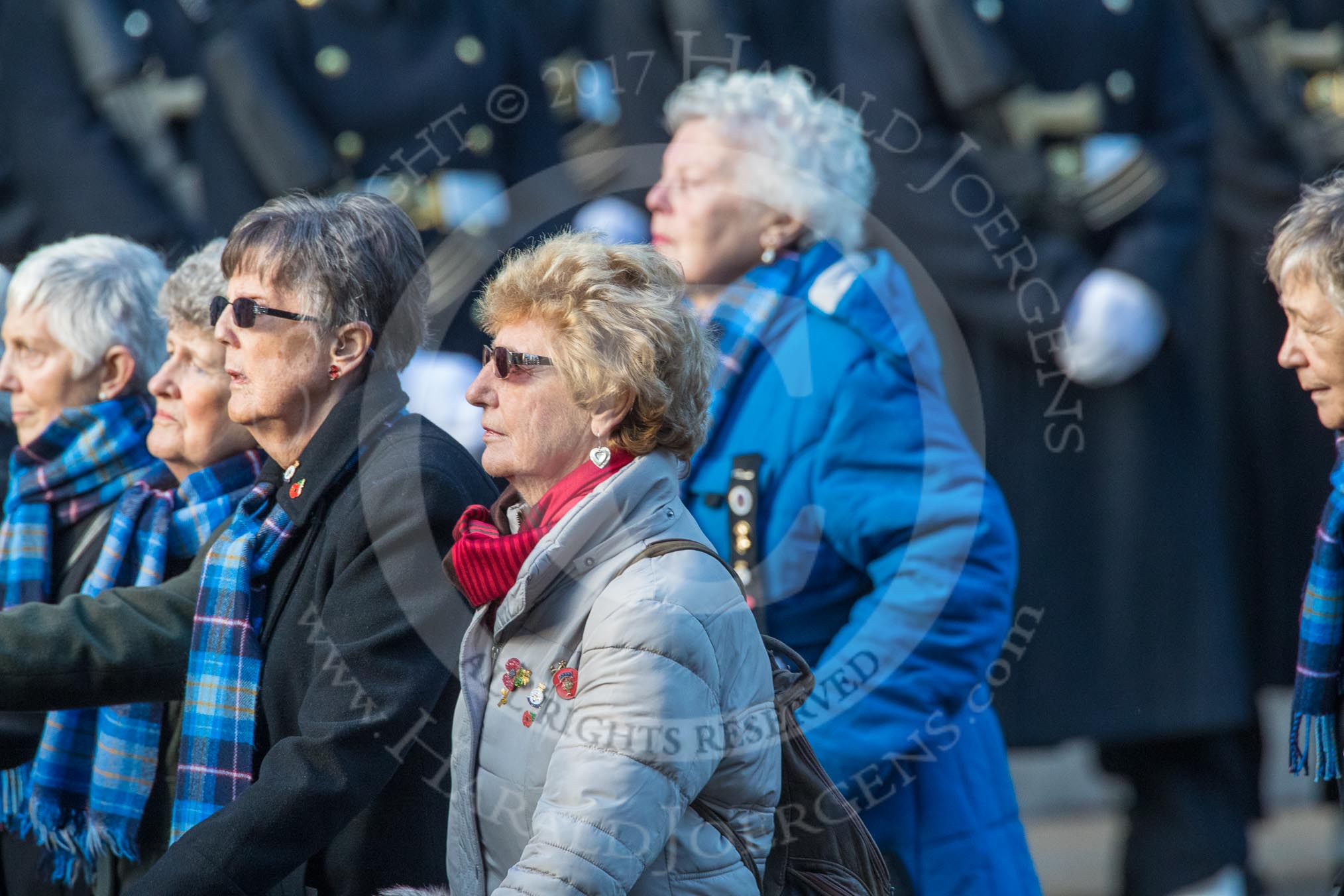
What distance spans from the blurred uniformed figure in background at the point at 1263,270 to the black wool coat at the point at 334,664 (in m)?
2.84

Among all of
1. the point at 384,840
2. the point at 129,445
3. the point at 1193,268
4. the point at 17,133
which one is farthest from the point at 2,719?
the point at 1193,268

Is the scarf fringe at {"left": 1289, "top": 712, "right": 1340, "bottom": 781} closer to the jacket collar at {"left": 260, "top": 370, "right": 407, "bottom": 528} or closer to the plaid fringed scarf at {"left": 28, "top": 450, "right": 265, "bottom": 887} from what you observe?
the jacket collar at {"left": 260, "top": 370, "right": 407, "bottom": 528}

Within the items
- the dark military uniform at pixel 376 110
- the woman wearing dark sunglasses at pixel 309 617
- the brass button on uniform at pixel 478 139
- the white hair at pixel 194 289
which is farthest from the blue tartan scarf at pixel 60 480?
the brass button on uniform at pixel 478 139

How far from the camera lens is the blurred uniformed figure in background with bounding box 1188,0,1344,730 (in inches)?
174

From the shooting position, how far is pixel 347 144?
4227 millimetres

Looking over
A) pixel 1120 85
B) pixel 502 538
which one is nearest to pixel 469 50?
pixel 1120 85

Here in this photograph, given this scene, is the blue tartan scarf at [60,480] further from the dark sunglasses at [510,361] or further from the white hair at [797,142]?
the white hair at [797,142]

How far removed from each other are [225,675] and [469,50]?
2448 millimetres

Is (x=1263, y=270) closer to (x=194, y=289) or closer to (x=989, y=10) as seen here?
(x=989, y=10)

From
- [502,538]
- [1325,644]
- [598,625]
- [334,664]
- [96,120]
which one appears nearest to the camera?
[598,625]

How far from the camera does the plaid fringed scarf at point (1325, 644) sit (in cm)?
237

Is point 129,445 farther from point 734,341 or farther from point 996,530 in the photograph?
point 996,530

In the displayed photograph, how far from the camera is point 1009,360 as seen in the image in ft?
13.6

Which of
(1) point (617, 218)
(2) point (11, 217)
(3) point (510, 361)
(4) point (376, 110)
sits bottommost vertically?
(3) point (510, 361)
